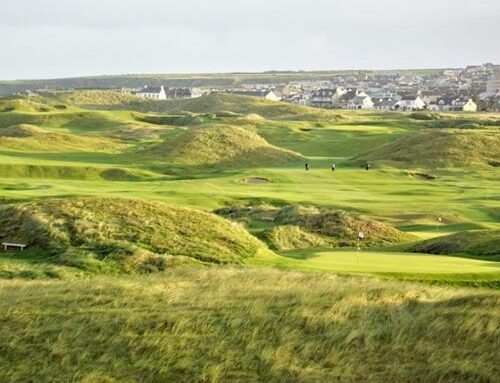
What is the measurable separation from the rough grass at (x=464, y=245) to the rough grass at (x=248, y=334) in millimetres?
10174

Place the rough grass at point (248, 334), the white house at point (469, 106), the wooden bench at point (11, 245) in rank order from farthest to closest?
the white house at point (469, 106) → the wooden bench at point (11, 245) → the rough grass at point (248, 334)

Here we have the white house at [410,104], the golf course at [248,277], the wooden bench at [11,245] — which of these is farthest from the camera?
the white house at [410,104]

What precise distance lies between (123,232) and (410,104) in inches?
6437

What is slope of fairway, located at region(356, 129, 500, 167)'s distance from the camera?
219ft

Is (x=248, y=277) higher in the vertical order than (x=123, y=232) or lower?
higher

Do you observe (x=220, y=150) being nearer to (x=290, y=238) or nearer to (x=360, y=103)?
(x=290, y=238)

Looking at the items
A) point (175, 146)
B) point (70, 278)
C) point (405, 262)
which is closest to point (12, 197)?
point (70, 278)

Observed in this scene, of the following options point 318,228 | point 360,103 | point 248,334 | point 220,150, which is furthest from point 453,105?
point 248,334

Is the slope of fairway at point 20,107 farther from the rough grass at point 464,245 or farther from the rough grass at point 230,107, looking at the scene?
A: the rough grass at point 464,245

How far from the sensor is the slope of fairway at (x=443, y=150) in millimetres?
66875

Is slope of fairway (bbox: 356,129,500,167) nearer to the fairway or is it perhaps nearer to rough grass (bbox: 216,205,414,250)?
rough grass (bbox: 216,205,414,250)

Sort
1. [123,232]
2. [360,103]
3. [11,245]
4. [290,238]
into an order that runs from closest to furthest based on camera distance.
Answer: [11,245]
[123,232]
[290,238]
[360,103]

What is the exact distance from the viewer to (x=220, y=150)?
69938mm

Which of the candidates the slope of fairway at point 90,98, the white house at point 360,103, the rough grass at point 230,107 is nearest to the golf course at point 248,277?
the rough grass at point 230,107
